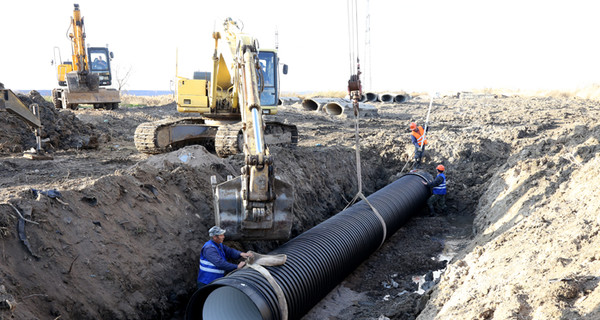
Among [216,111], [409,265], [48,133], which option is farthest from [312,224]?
[48,133]

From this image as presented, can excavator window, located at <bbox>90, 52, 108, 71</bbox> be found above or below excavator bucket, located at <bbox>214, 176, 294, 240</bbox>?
above

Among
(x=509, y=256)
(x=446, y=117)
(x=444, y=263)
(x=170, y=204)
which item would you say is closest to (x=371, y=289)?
(x=444, y=263)

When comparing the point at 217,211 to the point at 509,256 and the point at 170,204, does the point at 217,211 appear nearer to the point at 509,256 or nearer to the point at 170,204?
the point at 170,204

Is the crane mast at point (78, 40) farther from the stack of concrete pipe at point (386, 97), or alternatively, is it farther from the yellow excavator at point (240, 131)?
the stack of concrete pipe at point (386, 97)

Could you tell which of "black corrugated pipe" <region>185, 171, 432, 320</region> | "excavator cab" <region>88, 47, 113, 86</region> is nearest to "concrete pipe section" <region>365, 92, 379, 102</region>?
"excavator cab" <region>88, 47, 113, 86</region>

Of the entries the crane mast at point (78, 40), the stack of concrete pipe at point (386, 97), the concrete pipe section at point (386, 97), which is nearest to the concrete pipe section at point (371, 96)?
the stack of concrete pipe at point (386, 97)

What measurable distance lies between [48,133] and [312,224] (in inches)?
328

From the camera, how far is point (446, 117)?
22156mm

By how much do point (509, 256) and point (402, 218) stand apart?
421 centimetres

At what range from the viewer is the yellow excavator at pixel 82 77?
19.9 meters

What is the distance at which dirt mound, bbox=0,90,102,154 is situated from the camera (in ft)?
41.7

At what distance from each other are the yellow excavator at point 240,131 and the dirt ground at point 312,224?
919mm

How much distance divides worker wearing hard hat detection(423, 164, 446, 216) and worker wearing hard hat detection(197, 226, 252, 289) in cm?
657

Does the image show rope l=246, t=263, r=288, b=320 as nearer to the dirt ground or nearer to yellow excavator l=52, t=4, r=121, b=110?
the dirt ground
